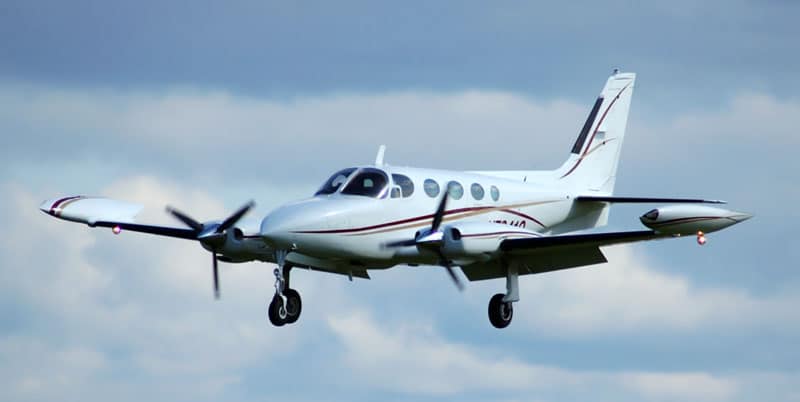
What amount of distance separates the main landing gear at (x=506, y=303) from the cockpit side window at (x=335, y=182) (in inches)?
172

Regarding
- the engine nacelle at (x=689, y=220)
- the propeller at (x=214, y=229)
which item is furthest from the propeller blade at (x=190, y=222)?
the engine nacelle at (x=689, y=220)

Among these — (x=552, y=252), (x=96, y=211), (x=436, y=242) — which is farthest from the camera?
(x=96, y=211)

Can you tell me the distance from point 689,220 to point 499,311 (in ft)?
17.8

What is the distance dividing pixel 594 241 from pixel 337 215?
5327 millimetres

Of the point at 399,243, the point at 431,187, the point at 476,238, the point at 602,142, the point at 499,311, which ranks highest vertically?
the point at 602,142

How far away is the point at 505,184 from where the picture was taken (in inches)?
1359

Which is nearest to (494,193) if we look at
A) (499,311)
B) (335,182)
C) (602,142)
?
(499,311)

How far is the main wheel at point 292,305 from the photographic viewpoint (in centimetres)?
3200

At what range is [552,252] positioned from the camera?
33.2 m

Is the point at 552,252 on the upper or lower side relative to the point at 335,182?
lower

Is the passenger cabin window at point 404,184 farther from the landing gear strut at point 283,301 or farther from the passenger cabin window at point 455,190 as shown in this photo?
the landing gear strut at point 283,301

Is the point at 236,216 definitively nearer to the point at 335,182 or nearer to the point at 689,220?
the point at 335,182

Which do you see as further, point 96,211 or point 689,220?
point 96,211

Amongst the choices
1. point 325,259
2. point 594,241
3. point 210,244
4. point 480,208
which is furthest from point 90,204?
point 594,241
